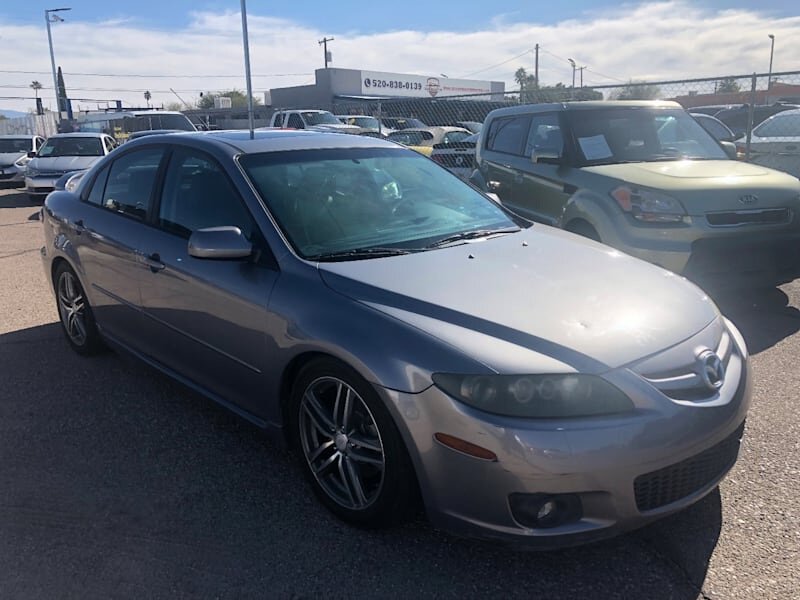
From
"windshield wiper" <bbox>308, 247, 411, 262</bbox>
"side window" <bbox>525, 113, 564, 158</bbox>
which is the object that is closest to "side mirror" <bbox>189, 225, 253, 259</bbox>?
"windshield wiper" <bbox>308, 247, 411, 262</bbox>

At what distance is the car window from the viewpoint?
10.7 meters

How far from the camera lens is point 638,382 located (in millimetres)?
2395

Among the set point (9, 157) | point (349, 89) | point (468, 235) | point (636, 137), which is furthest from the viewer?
point (349, 89)

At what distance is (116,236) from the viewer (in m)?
4.17

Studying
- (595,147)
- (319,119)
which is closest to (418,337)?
(595,147)

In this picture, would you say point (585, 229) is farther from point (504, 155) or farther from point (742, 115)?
point (742, 115)

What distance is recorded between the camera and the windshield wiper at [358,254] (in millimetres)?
3092

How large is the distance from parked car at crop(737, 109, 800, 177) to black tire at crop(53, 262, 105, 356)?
380 inches

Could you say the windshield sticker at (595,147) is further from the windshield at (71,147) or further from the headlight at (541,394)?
the windshield at (71,147)

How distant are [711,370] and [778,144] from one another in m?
9.31

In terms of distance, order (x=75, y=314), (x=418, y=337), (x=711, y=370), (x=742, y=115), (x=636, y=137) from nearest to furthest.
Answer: (x=418, y=337)
(x=711, y=370)
(x=75, y=314)
(x=636, y=137)
(x=742, y=115)

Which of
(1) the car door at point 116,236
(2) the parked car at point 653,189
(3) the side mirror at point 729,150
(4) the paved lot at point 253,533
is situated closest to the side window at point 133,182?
(1) the car door at point 116,236

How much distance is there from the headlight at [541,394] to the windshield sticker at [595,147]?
14.6ft

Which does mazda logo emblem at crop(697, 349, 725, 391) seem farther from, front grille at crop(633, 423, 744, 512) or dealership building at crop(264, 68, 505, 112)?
dealership building at crop(264, 68, 505, 112)
